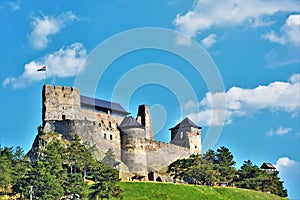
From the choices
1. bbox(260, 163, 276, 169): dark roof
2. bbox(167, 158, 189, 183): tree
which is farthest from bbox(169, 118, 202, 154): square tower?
bbox(260, 163, 276, 169): dark roof

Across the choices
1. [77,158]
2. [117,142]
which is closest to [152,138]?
[117,142]

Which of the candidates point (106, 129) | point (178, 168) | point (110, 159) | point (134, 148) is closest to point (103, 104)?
point (106, 129)

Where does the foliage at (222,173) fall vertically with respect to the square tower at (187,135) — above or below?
below

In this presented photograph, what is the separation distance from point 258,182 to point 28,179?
3828cm

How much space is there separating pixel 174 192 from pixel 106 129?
650 inches

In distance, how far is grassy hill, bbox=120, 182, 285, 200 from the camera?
72438 millimetres

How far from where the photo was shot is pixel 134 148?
8712 cm

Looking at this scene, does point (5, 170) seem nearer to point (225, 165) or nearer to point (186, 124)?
point (225, 165)

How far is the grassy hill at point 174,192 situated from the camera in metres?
72.4

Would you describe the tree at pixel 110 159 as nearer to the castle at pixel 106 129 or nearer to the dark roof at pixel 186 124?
the castle at pixel 106 129

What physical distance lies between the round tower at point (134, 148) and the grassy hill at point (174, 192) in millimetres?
9723

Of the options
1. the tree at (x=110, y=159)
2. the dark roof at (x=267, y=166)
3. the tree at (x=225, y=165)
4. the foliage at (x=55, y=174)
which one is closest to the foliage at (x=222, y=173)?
the tree at (x=225, y=165)

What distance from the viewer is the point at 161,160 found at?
91812mm

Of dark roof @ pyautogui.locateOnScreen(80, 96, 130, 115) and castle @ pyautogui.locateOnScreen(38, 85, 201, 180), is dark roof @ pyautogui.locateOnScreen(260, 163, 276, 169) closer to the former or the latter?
castle @ pyautogui.locateOnScreen(38, 85, 201, 180)
